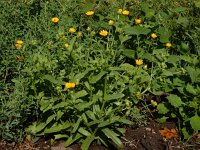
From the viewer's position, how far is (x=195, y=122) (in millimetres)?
3486

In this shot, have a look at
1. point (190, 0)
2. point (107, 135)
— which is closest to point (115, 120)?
point (107, 135)

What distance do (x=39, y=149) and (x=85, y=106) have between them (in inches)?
23.4

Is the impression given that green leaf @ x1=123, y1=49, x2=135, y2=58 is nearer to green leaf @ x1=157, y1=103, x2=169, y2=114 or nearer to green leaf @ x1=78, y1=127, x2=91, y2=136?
green leaf @ x1=157, y1=103, x2=169, y2=114

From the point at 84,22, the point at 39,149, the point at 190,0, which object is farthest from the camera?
the point at 190,0

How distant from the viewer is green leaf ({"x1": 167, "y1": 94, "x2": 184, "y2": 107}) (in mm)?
3588

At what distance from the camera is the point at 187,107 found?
3637mm

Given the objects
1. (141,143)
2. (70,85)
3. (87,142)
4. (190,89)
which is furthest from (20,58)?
(190,89)

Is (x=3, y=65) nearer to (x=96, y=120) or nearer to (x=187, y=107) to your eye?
(x=96, y=120)

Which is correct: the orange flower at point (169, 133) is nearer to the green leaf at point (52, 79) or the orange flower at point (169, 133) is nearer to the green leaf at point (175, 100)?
the green leaf at point (175, 100)

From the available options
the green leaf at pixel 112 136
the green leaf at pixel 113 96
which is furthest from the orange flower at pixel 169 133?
the green leaf at pixel 113 96

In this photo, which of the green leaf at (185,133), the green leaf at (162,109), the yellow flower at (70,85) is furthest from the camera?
the green leaf at (162,109)

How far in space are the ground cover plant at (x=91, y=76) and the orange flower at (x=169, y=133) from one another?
25 millimetres

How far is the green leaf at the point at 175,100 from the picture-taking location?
141 inches

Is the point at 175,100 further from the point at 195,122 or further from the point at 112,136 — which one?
the point at 112,136
